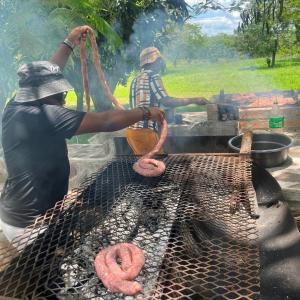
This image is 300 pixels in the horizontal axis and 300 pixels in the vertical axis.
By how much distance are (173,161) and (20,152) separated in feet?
5.62

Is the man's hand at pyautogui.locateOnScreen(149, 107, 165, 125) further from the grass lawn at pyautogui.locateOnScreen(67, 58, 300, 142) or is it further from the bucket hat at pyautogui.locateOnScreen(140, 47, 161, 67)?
the grass lawn at pyautogui.locateOnScreen(67, 58, 300, 142)

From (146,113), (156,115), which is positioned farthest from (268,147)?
(146,113)

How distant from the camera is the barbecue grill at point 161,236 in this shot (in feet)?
6.47

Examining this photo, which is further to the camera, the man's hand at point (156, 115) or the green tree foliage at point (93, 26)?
the green tree foliage at point (93, 26)

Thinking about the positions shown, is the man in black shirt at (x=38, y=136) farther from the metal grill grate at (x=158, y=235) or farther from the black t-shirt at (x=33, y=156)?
the metal grill grate at (x=158, y=235)

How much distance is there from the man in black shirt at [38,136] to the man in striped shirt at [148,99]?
71.6 inches

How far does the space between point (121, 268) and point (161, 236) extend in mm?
578

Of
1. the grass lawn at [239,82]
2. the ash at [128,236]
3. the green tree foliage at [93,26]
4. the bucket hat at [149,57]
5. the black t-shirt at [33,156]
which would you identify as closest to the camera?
the ash at [128,236]

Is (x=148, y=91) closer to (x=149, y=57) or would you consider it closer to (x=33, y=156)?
(x=149, y=57)

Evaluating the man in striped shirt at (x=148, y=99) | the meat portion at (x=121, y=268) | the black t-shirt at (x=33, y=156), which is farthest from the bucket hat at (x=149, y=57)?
the meat portion at (x=121, y=268)

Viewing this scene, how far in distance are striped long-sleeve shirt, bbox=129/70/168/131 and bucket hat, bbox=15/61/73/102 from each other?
212cm

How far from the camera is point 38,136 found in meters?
2.59

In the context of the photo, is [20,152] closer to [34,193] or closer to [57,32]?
[34,193]

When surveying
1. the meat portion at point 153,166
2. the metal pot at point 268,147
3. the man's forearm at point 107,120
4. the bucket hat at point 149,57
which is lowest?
the metal pot at point 268,147
